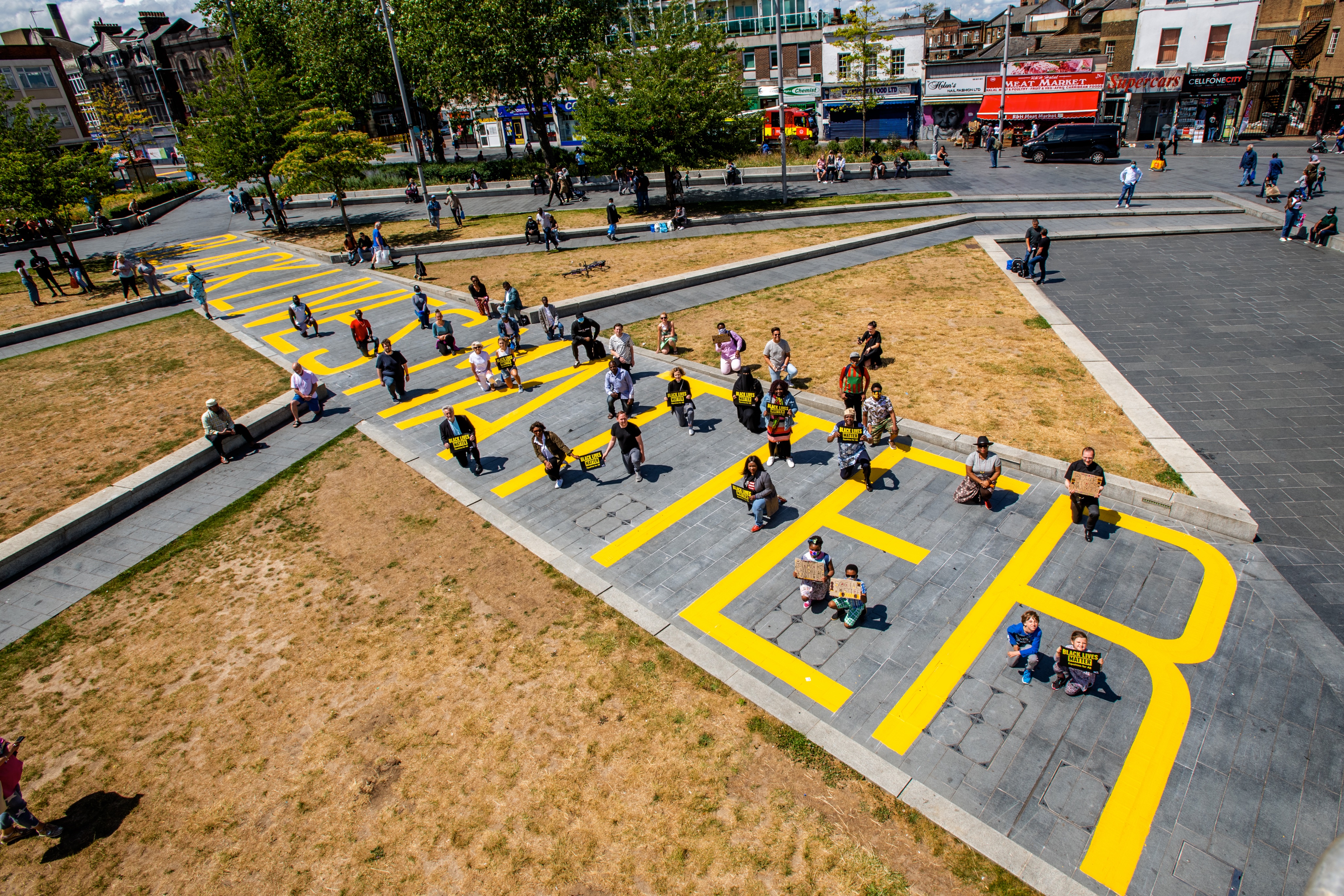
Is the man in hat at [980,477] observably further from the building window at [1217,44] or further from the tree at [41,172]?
the building window at [1217,44]

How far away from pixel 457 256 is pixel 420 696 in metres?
24.3

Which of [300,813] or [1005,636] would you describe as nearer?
[300,813]

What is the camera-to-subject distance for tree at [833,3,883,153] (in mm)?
43562

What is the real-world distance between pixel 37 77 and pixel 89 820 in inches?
2661

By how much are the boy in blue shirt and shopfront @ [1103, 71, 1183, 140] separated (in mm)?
53363

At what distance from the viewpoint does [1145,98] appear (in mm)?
47250

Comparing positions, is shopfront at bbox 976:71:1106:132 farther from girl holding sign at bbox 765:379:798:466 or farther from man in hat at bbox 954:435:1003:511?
man in hat at bbox 954:435:1003:511

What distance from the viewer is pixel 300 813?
7.08m

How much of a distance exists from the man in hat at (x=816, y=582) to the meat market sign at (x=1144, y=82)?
54974 millimetres

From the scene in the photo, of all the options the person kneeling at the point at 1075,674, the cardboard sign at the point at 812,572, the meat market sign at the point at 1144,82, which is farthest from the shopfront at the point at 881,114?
the person kneeling at the point at 1075,674

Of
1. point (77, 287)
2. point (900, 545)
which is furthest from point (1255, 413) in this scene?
point (77, 287)

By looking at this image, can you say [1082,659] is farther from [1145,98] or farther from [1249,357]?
[1145,98]

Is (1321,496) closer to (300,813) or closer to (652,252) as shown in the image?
(300,813)

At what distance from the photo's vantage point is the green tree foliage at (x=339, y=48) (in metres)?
43.5
